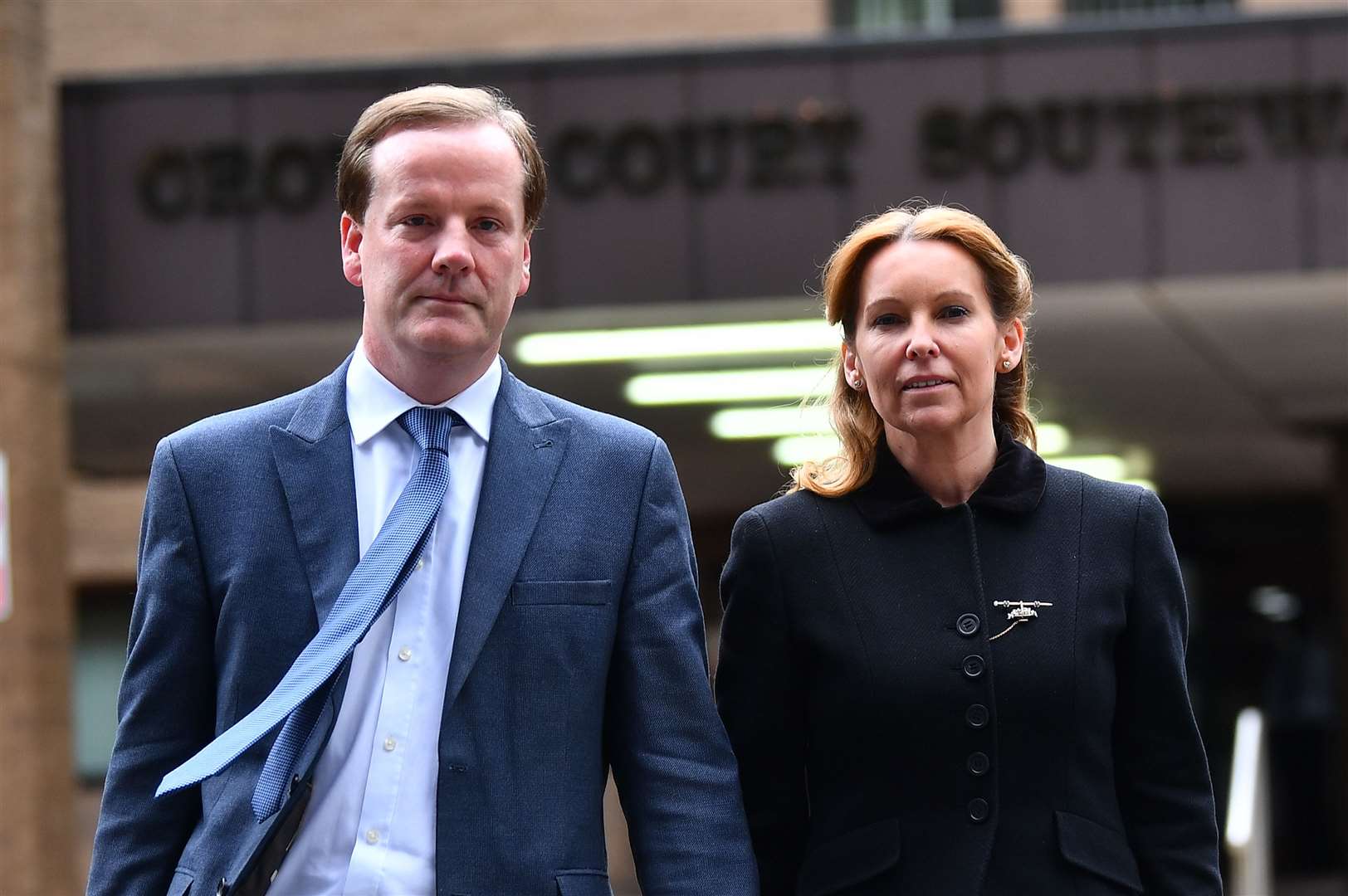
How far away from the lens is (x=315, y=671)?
301 centimetres

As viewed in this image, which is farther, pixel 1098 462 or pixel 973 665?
pixel 1098 462

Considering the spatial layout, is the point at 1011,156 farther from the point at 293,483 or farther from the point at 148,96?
the point at 293,483

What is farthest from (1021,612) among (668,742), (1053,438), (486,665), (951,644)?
(1053,438)

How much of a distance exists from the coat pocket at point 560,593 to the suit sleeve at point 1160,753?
0.98 meters

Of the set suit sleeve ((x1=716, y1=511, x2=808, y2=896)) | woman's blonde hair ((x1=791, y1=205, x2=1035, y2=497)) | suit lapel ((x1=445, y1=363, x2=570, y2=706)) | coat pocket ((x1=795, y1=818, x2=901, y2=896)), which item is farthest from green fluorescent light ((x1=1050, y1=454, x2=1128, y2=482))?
suit lapel ((x1=445, y1=363, x2=570, y2=706))

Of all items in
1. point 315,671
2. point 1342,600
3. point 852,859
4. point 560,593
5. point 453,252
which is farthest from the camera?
point 1342,600

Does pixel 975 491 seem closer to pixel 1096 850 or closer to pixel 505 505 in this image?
pixel 1096 850

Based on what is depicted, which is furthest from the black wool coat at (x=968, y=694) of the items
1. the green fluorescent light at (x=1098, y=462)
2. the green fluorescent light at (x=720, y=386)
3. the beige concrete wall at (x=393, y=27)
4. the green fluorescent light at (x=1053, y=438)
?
the green fluorescent light at (x=1098, y=462)

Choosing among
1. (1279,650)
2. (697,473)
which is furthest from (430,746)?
(1279,650)

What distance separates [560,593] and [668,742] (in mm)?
315

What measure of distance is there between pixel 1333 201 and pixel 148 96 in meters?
6.23

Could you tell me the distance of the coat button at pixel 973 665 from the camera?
Answer: 11.3ft

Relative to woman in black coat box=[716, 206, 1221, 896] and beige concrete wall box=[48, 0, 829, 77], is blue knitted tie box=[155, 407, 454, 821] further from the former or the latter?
beige concrete wall box=[48, 0, 829, 77]

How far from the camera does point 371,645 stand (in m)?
3.12
